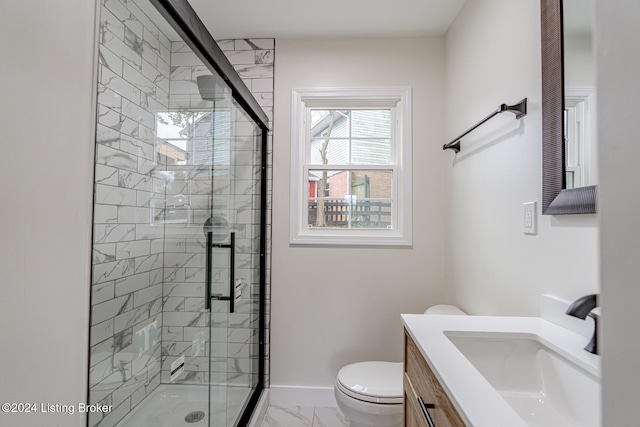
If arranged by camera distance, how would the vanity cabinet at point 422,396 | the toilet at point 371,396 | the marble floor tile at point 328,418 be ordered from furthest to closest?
the marble floor tile at point 328,418
the toilet at point 371,396
the vanity cabinet at point 422,396

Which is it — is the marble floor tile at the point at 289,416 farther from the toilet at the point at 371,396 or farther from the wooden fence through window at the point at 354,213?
the wooden fence through window at the point at 354,213

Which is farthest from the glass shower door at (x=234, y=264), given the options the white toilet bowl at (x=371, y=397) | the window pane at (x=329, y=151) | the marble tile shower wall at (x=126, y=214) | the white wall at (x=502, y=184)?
the white wall at (x=502, y=184)

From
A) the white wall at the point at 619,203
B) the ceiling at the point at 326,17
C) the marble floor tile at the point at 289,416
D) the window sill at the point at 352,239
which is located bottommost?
the marble floor tile at the point at 289,416

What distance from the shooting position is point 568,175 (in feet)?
3.23

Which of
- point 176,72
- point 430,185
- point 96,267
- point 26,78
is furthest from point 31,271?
point 430,185

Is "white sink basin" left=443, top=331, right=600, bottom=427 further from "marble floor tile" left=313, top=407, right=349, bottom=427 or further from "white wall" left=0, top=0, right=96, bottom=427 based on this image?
"marble floor tile" left=313, top=407, right=349, bottom=427

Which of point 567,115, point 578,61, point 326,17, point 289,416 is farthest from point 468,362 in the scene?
point 326,17

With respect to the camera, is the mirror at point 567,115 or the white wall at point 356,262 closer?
the mirror at point 567,115

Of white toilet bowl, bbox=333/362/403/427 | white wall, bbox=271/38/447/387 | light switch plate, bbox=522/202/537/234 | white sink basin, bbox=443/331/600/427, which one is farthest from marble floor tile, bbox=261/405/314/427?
light switch plate, bbox=522/202/537/234

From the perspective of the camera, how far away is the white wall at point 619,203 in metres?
0.21

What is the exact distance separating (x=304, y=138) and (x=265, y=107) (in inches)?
13.7

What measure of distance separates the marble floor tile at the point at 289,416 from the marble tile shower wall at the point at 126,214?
1.05 m

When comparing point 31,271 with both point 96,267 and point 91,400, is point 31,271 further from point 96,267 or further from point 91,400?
point 91,400

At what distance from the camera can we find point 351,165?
224 cm
